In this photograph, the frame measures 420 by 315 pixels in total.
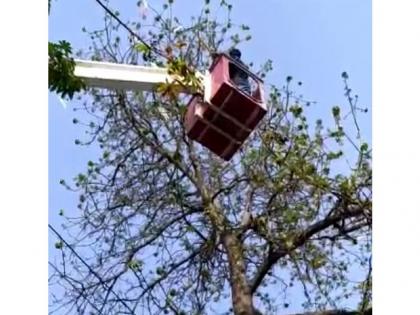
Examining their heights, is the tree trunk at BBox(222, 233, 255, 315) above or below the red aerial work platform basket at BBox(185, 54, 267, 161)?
above

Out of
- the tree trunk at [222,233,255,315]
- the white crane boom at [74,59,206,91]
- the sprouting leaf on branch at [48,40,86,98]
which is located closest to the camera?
the sprouting leaf on branch at [48,40,86,98]

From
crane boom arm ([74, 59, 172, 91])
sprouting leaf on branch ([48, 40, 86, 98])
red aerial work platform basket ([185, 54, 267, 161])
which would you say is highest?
crane boom arm ([74, 59, 172, 91])

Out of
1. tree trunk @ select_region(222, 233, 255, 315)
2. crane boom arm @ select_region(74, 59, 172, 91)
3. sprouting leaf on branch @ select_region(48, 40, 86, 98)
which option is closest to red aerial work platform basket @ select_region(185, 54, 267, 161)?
crane boom arm @ select_region(74, 59, 172, 91)

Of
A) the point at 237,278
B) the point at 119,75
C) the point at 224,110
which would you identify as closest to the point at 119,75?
the point at 119,75

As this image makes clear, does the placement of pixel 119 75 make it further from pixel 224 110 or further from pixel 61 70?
pixel 61 70

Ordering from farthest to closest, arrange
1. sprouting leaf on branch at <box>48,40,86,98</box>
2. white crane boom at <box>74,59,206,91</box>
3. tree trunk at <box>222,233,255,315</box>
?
tree trunk at <box>222,233,255,315</box>
white crane boom at <box>74,59,206,91</box>
sprouting leaf on branch at <box>48,40,86,98</box>

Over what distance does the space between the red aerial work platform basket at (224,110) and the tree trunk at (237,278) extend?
113cm

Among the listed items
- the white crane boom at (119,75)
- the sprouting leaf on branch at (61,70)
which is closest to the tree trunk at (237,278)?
the white crane boom at (119,75)

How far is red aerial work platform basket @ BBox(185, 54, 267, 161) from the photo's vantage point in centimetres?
283

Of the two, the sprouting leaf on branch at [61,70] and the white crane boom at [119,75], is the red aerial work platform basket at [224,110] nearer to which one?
the white crane boom at [119,75]

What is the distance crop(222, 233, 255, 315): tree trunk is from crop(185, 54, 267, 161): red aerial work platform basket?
1131 millimetres

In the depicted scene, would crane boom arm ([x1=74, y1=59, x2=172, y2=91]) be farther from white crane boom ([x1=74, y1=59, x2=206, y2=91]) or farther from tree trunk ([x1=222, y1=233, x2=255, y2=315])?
tree trunk ([x1=222, y1=233, x2=255, y2=315])
